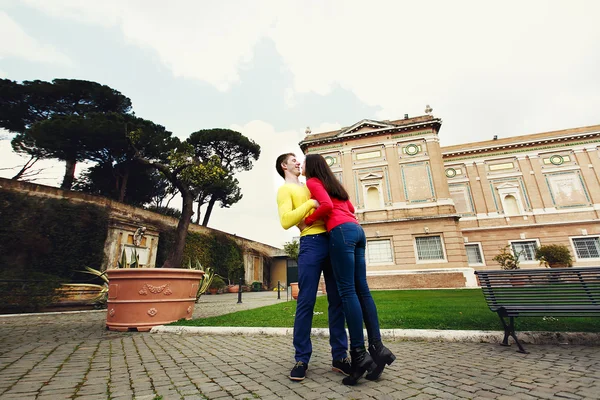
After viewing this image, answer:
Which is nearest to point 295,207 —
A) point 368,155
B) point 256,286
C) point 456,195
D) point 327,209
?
point 327,209

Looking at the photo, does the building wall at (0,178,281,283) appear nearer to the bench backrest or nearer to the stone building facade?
the stone building facade

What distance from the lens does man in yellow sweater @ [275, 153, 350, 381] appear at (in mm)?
2113

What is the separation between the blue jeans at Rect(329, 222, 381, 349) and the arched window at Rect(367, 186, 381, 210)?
15992 millimetres

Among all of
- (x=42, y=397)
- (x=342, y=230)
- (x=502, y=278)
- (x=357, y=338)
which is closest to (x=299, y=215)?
(x=342, y=230)

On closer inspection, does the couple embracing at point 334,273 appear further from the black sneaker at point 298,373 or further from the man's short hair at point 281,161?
the man's short hair at point 281,161

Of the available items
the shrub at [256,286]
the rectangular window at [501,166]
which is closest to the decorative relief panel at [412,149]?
the rectangular window at [501,166]

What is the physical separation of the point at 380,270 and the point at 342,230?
15.2 m

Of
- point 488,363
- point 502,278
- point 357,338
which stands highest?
point 502,278

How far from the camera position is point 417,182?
17.0 m

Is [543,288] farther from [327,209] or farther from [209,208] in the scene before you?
[209,208]

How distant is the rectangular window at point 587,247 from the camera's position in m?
17.7

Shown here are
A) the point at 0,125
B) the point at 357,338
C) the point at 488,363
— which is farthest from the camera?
the point at 0,125

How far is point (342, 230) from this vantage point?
2129 mm

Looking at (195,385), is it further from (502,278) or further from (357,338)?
(502,278)
